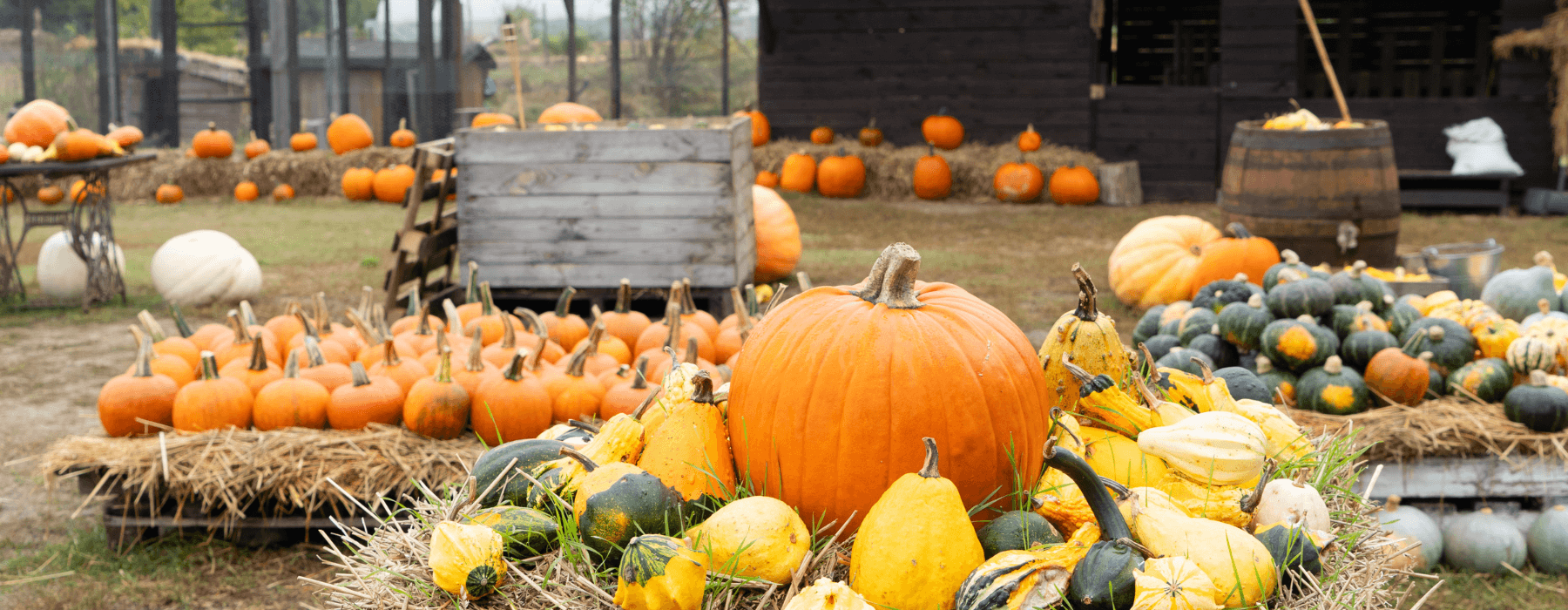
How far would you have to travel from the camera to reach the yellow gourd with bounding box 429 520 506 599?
162 cm

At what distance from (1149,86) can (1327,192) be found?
7.26 metres

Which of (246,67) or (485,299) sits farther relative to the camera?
(246,67)

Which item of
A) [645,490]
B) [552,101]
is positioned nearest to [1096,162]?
[552,101]

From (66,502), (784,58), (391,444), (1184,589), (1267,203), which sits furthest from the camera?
(784,58)

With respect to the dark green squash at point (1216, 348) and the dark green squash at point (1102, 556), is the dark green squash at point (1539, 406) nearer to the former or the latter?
the dark green squash at point (1216, 348)

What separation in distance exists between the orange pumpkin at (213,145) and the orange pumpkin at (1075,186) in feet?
31.1

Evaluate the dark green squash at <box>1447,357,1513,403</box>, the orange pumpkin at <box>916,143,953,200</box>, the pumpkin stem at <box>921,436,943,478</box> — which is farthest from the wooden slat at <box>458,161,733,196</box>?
the orange pumpkin at <box>916,143,953,200</box>

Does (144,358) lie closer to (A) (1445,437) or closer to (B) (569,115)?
(A) (1445,437)

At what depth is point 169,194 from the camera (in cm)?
1288

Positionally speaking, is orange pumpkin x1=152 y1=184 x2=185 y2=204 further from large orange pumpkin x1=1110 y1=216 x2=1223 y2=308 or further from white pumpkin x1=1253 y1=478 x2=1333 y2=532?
white pumpkin x1=1253 y1=478 x2=1333 y2=532

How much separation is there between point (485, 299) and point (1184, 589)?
3.27m

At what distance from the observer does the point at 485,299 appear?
14.0 ft

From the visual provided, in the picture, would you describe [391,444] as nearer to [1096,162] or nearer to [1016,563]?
[1016,563]

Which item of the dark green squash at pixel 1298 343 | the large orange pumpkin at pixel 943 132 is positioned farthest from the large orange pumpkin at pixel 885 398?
the large orange pumpkin at pixel 943 132
